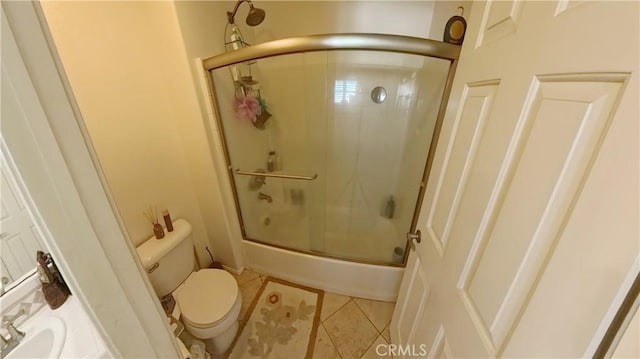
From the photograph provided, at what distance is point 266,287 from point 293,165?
1.00 meters

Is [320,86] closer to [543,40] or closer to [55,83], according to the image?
[543,40]

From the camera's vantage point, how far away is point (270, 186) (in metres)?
1.87


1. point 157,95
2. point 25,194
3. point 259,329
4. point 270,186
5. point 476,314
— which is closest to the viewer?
point 25,194

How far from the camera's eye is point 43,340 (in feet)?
2.38

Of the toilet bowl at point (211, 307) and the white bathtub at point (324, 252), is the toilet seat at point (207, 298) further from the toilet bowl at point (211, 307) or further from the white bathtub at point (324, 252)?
the white bathtub at point (324, 252)

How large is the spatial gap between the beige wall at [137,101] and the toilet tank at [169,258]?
0.12 meters

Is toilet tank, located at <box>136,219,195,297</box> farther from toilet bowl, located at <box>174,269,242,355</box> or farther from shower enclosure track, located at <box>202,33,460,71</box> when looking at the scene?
shower enclosure track, located at <box>202,33,460,71</box>

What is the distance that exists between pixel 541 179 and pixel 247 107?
5.03ft

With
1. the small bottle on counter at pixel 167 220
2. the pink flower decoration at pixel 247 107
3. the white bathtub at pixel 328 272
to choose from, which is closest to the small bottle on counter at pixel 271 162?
the pink flower decoration at pixel 247 107

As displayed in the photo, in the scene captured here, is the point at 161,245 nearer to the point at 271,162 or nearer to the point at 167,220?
the point at 167,220

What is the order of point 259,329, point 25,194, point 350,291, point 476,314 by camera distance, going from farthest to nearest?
1. point 350,291
2. point 259,329
3. point 476,314
4. point 25,194

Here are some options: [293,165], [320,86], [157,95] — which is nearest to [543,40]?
[320,86]

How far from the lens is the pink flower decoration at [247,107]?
1.55 m

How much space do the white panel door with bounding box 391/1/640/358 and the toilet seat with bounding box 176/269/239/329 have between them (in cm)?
107
